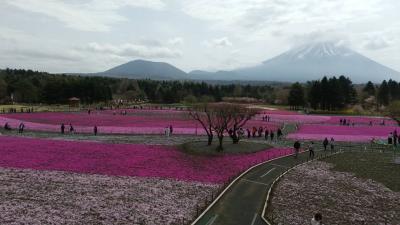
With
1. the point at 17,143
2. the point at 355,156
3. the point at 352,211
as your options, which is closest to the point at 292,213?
the point at 352,211

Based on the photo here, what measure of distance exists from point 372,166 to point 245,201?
775 inches

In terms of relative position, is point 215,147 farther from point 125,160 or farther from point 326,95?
point 326,95

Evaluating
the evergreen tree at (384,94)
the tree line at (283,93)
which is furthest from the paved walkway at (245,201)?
the evergreen tree at (384,94)

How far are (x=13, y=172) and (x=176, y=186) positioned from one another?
13.2 meters

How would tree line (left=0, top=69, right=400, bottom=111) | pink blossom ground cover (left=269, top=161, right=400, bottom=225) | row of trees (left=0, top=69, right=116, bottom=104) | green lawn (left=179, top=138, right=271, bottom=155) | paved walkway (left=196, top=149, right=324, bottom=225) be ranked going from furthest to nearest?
1. row of trees (left=0, top=69, right=116, bottom=104)
2. tree line (left=0, top=69, right=400, bottom=111)
3. green lawn (left=179, top=138, right=271, bottom=155)
4. pink blossom ground cover (left=269, top=161, right=400, bottom=225)
5. paved walkway (left=196, top=149, right=324, bottom=225)

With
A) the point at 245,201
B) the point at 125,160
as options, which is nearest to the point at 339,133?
the point at 125,160

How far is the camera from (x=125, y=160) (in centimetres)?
4191

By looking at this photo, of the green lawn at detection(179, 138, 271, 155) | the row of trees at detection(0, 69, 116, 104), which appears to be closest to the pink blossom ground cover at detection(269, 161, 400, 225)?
the green lawn at detection(179, 138, 271, 155)

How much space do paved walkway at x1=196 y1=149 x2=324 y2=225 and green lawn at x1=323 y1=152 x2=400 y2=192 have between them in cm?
665

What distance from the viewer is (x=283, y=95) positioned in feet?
591

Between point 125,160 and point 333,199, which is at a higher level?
point 125,160

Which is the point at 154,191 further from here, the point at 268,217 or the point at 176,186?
the point at 268,217

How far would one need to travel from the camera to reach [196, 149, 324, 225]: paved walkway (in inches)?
950

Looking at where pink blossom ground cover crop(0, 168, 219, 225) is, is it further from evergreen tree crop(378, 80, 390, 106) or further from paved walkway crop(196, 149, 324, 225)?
evergreen tree crop(378, 80, 390, 106)
